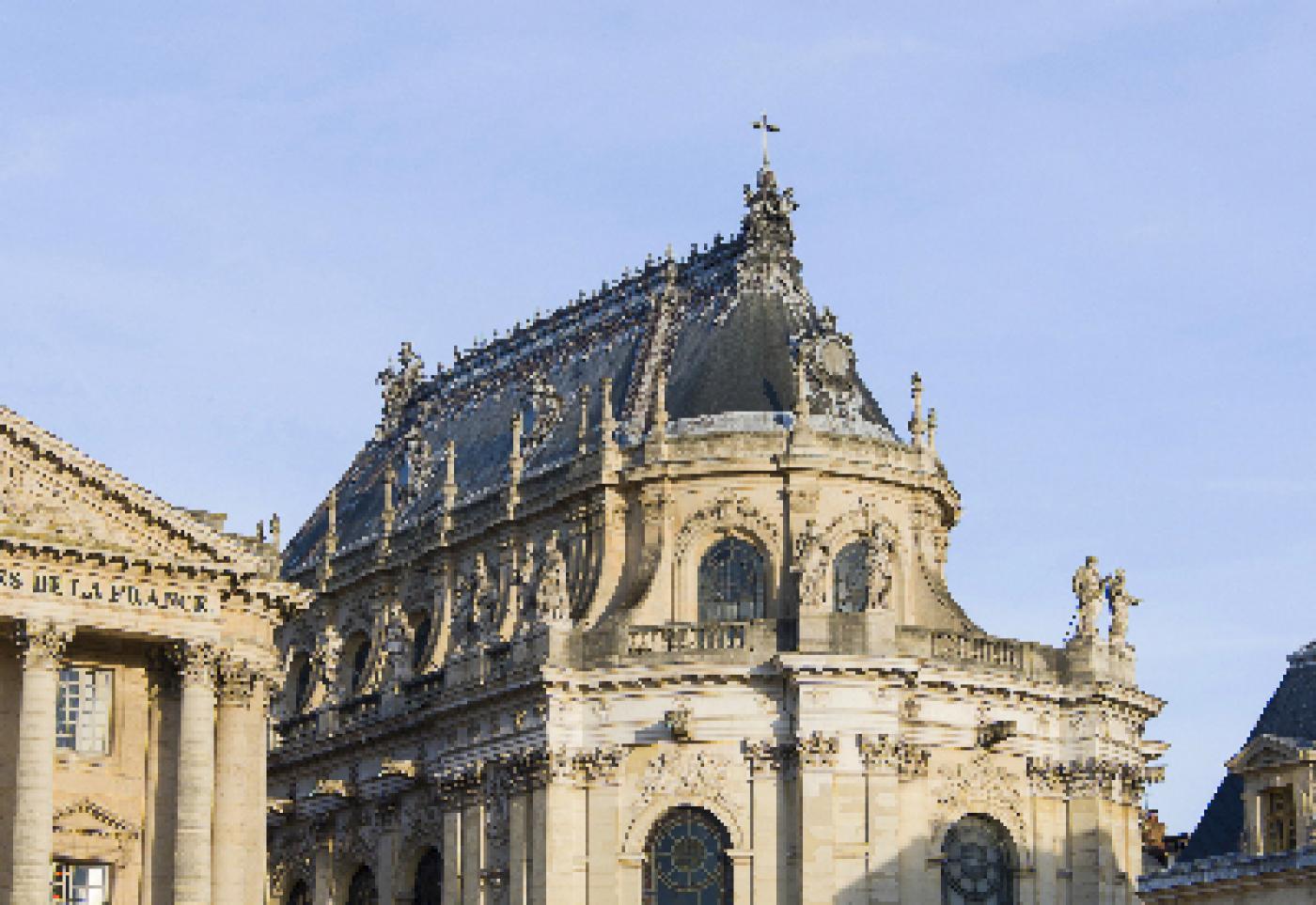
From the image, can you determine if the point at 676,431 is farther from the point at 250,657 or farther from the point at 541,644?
the point at 250,657

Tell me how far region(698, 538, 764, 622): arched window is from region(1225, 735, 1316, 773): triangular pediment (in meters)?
19.3

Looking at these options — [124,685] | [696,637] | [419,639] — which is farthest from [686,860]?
[124,685]

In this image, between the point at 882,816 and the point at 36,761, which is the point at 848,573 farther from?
the point at 36,761

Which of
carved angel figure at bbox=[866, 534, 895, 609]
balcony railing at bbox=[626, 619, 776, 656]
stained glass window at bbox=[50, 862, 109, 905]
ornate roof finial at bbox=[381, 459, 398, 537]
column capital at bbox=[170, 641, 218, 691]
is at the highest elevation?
ornate roof finial at bbox=[381, 459, 398, 537]

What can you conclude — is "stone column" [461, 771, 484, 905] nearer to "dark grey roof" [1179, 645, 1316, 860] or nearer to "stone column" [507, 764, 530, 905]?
"stone column" [507, 764, 530, 905]

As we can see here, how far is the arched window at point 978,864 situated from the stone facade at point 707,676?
81 mm

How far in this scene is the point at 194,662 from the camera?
6038 centimetres

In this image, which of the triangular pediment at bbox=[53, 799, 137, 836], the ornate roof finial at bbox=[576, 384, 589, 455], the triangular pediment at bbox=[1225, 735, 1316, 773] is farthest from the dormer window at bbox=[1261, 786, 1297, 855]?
the ornate roof finial at bbox=[576, 384, 589, 455]

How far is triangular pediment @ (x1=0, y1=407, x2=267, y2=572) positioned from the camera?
194 ft

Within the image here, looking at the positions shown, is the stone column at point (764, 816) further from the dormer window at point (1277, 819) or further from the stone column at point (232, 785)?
the dormer window at point (1277, 819)

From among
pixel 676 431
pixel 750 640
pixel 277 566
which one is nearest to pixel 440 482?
pixel 676 431

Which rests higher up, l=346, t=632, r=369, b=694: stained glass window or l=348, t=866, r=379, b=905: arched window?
l=346, t=632, r=369, b=694: stained glass window

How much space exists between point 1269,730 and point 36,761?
75.2ft

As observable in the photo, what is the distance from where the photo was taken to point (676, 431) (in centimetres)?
7475
